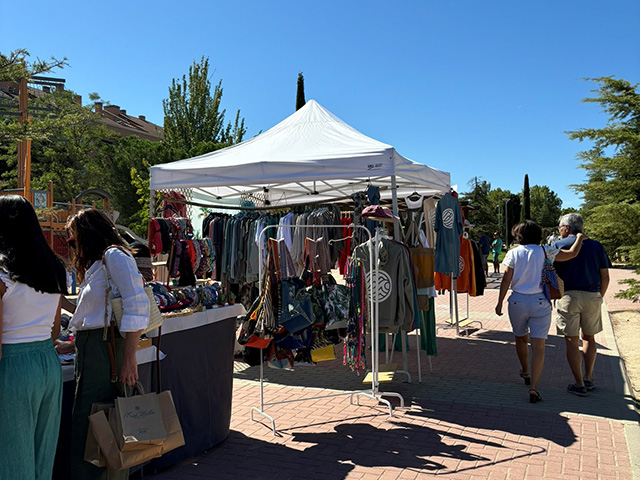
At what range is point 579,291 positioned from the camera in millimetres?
6043

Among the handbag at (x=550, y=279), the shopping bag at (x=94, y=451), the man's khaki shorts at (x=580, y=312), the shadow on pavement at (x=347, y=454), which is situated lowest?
the shadow on pavement at (x=347, y=454)

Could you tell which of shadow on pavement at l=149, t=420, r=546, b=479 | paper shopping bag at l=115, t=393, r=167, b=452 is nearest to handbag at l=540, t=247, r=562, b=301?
shadow on pavement at l=149, t=420, r=546, b=479

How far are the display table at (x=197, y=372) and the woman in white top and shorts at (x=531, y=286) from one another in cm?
291

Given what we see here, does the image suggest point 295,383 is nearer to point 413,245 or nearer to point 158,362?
point 413,245

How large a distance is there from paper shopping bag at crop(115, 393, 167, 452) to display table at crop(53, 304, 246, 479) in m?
0.68

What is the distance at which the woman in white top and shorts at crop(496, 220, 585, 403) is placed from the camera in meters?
5.69

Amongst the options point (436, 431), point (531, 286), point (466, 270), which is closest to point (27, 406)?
point (436, 431)

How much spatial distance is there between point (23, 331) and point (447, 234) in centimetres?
612

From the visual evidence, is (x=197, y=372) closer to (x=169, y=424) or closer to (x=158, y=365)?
(x=158, y=365)

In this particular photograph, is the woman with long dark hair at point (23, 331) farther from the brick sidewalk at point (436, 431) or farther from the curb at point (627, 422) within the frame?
the curb at point (627, 422)

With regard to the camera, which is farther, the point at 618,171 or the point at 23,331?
the point at 618,171

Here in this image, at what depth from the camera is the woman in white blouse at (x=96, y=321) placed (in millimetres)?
3053

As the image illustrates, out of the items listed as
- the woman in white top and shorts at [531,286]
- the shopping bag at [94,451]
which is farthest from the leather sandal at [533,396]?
the shopping bag at [94,451]

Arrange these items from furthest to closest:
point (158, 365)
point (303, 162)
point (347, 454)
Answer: point (303, 162) → point (347, 454) → point (158, 365)
